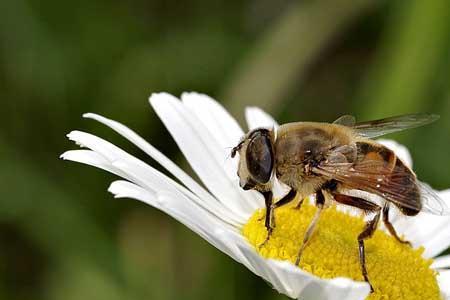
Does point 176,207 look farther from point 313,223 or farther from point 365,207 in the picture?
point 365,207

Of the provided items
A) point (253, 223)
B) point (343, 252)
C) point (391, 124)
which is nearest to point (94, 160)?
→ point (253, 223)

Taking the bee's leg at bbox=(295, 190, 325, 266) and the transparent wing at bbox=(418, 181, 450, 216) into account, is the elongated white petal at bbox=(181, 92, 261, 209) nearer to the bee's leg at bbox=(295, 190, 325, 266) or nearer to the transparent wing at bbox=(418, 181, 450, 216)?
the bee's leg at bbox=(295, 190, 325, 266)

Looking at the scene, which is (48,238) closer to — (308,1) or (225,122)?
(225,122)

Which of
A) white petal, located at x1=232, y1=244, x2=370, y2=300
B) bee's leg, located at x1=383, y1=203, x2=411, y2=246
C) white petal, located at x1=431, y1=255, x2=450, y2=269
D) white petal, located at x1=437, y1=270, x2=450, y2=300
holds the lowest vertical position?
white petal, located at x1=431, y1=255, x2=450, y2=269

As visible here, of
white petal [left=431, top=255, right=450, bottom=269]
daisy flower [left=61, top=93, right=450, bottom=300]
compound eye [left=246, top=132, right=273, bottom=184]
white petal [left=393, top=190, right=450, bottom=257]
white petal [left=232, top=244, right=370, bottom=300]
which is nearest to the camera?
white petal [left=232, top=244, right=370, bottom=300]

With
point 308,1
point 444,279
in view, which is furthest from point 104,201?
point 444,279

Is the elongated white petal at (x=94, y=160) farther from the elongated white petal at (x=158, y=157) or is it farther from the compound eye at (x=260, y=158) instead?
the compound eye at (x=260, y=158)

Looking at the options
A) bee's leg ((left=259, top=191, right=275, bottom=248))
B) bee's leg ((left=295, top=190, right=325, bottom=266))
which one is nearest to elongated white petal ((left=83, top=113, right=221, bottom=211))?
bee's leg ((left=259, top=191, right=275, bottom=248))
